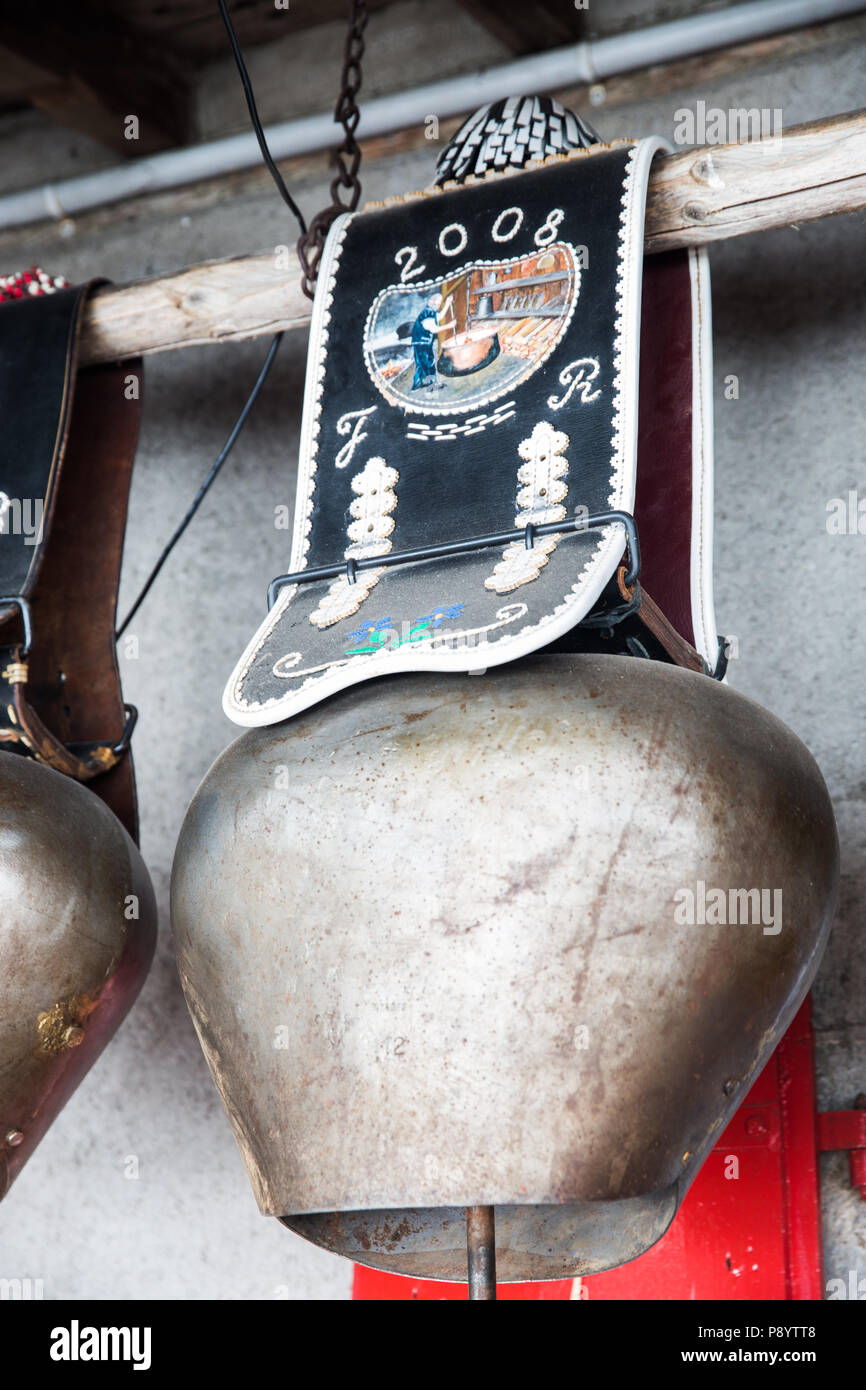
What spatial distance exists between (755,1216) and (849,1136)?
0.12 meters

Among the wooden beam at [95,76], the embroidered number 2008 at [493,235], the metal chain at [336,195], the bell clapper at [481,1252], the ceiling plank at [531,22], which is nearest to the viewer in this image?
the bell clapper at [481,1252]

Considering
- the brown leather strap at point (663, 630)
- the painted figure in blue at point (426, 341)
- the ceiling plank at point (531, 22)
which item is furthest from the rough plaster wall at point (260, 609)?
the painted figure in blue at point (426, 341)

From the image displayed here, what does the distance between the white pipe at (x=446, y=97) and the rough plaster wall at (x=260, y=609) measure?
5 centimetres

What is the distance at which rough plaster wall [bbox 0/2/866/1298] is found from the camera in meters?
1.68

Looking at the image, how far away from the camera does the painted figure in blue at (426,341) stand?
4.85 ft

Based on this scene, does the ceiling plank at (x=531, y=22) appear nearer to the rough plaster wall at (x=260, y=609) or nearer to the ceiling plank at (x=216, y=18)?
the rough plaster wall at (x=260, y=609)

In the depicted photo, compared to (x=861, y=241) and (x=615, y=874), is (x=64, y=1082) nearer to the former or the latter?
(x=615, y=874)

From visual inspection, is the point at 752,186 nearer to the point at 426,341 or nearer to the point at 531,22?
the point at 426,341

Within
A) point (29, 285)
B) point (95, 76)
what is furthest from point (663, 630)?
point (95, 76)

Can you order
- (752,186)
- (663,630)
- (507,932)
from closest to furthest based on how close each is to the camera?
(507,932)
(663,630)
(752,186)

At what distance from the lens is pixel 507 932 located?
111 centimetres

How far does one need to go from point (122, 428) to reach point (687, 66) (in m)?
0.82

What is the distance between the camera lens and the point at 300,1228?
4.39 ft
